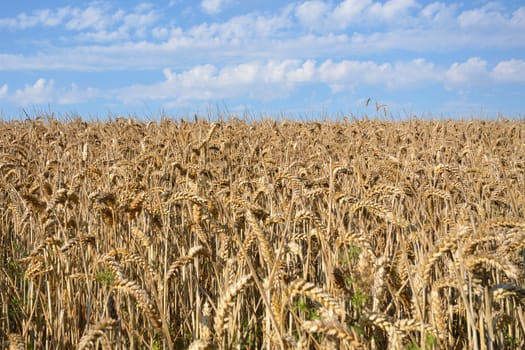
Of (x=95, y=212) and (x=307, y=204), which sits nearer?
(x=95, y=212)

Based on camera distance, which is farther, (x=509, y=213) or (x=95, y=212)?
(x=509, y=213)

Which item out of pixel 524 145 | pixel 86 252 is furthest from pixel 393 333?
pixel 524 145

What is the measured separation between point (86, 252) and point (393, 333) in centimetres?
206

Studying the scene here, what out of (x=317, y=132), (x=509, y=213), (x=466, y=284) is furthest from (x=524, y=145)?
(x=466, y=284)

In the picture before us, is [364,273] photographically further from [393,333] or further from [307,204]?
[307,204]

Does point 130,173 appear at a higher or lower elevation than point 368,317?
higher

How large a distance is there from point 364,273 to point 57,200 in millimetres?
1547

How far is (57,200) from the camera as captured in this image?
2527 mm

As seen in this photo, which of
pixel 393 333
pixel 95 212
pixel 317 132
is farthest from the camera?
pixel 317 132

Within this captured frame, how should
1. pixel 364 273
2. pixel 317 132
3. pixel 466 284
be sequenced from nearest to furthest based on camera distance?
pixel 466 284, pixel 364 273, pixel 317 132

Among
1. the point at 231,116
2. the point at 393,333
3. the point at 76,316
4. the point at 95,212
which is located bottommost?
the point at 76,316

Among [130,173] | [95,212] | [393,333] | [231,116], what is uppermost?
[231,116]

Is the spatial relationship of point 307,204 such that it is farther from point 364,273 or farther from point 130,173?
point 364,273

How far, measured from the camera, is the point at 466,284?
1818 millimetres
